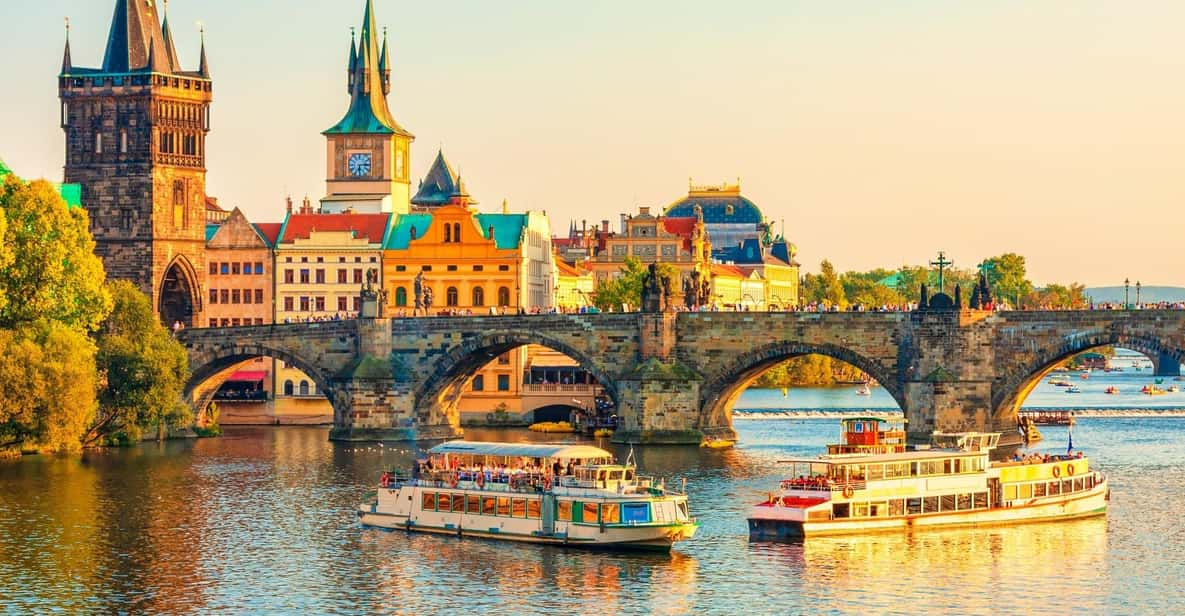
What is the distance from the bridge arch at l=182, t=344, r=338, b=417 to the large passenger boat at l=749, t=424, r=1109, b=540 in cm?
4628

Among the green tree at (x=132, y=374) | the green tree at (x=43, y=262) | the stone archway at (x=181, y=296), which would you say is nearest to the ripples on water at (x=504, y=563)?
the green tree at (x=43, y=262)

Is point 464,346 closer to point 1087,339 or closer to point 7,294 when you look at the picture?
point 7,294

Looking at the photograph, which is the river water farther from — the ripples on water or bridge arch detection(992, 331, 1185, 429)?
bridge arch detection(992, 331, 1185, 429)

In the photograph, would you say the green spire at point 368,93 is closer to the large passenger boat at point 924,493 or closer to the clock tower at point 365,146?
the clock tower at point 365,146

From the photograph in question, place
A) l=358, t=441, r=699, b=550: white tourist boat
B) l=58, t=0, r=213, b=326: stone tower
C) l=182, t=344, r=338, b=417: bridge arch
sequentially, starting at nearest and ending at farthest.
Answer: l=358, t=441, r=699, b=550: white tourist boat, l=182, t=344, r=338, b=417: bridge arch, l=58, t=0, r=213, b=326: stone tower

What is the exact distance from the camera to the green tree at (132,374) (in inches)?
4628

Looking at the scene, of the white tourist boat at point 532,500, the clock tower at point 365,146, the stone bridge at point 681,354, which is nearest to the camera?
the white tourist boat at point 532,500

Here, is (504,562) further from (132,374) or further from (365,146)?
(365,146)

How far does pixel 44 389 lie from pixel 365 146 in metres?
54.0

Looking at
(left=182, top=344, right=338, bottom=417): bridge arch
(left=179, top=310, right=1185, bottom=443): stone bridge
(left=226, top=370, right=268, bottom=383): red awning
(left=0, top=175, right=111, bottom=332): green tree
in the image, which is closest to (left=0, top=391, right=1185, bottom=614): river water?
(left=179, top=310, right=1185, bottom=443): stone bridge

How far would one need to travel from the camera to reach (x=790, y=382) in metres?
195

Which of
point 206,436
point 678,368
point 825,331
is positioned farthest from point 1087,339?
point 206,436

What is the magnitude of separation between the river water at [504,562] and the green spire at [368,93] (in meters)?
59.6

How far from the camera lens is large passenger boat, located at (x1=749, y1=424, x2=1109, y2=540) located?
265ft
